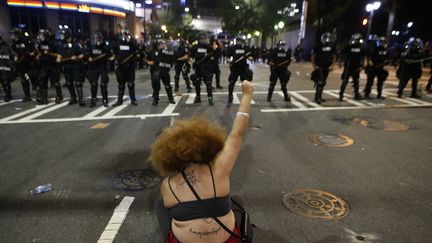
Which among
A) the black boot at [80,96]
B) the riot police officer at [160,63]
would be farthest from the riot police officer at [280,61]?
the black boot at [80,96]

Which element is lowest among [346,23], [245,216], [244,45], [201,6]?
[245,216]

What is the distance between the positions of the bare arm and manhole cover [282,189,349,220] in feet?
6.06

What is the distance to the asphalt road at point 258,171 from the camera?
3.60 metres

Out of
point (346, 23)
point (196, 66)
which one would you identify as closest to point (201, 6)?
point (346, 23)

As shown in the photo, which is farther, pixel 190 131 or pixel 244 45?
pixel 244 45

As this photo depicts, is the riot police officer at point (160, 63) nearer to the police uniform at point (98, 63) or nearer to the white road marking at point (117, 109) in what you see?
the white road marking at point (117, 109)

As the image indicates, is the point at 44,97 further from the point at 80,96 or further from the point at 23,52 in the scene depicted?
the point at 23,52

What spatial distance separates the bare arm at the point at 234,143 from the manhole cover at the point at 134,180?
246 cm

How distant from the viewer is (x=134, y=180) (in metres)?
4.78

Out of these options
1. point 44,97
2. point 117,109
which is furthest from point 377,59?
point 44,97

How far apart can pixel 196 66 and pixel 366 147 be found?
6.28 meters

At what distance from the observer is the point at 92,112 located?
30.7ft

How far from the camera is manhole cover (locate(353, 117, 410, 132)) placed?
759 centimetres

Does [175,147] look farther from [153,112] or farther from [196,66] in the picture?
[196,66]
